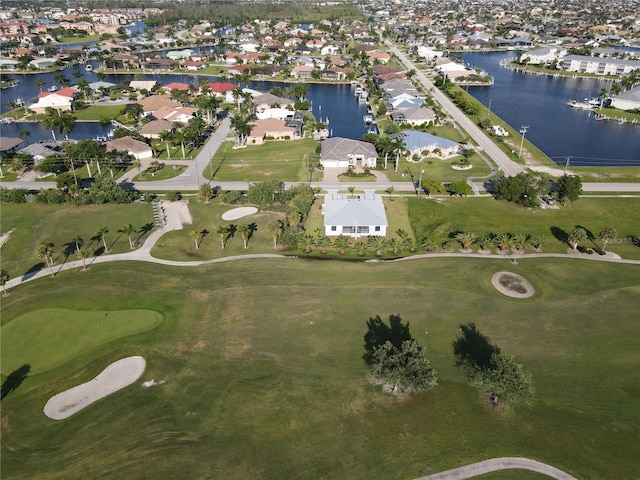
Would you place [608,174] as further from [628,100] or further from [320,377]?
[320,377]

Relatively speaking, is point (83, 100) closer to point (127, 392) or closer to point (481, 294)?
point (127, 392)

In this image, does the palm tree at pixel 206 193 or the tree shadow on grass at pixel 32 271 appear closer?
the tree shadow on grass at pixel 32 271

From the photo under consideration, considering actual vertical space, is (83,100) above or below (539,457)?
above

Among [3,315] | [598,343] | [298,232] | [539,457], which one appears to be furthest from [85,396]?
[598,343]

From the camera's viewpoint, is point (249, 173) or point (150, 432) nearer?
point (150, 432)

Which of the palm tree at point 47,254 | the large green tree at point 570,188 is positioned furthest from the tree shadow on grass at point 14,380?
the large green tree at point 570,188

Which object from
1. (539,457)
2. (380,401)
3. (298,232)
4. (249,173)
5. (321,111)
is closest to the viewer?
(539,457)

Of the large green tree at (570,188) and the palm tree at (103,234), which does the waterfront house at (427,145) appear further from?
the palm tree at (103,234)
